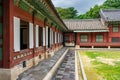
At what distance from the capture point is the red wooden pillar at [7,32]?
20.0 feet

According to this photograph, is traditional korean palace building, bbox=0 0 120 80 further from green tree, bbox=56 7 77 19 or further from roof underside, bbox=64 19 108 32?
green tree, bbox=56 7 77 19

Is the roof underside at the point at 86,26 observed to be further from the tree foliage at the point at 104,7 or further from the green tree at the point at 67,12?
the green tree at the point at 67,12

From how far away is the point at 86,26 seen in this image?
32438 millimetres

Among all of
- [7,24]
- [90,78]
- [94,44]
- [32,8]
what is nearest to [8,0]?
[7,24]

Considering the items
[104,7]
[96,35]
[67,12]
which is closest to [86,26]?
[96,35]

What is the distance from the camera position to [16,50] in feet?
23.3

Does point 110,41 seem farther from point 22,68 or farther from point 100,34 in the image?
point 22,68

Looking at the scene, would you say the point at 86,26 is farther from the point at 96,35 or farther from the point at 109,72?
the point at 109,72

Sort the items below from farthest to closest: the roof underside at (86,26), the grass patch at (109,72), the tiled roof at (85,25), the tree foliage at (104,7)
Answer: the tree foliage at (104,7) < the tiled roof at (85,25) < the roof underside at (86,26) < the grass patch at (109,72)

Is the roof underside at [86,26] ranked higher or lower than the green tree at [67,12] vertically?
lower

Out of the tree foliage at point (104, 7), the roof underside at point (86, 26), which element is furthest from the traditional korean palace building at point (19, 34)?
the tree foliage at point (104, 7)

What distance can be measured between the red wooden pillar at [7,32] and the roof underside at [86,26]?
24943 mm

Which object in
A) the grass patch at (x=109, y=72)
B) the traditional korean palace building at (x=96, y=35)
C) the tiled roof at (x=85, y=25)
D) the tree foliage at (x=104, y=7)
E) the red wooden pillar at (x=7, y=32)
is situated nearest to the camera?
the red wooden pillar at (x=7, y=32)

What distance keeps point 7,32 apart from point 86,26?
88.8ft
